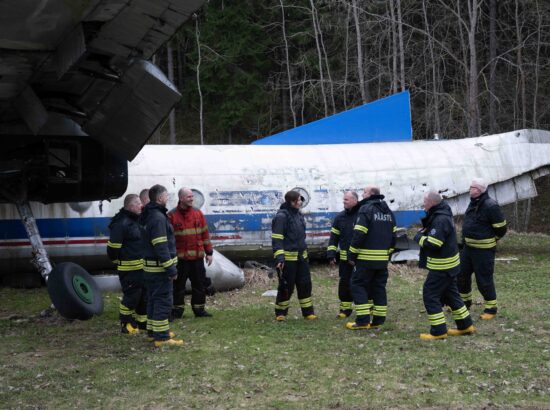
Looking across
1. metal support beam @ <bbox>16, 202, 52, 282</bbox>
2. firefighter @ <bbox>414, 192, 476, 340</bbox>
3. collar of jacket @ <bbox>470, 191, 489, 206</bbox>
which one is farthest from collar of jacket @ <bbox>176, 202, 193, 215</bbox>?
collar of jacket @ <bbox>470, 191, 489, 206</bbox>

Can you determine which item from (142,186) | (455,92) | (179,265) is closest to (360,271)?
(179,265)

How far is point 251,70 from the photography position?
3484 cm

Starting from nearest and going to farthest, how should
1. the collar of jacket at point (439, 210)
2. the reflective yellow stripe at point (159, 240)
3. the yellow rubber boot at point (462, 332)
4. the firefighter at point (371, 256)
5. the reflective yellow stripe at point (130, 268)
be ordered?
the reflective yellow stripe at point (159, 240) → the collar of jacket at point (439, 210) → the yellow rubber boot at point (462, 332) → the firefighter at point (371, 256) → the reflective yellow stripe at point (130, 268)

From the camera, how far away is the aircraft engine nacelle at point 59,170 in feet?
Result: 32.1

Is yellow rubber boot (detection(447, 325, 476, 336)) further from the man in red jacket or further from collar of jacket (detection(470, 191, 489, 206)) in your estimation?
the man in red jacket

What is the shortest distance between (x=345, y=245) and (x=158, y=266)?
3.09m

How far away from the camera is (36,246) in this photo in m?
10.1

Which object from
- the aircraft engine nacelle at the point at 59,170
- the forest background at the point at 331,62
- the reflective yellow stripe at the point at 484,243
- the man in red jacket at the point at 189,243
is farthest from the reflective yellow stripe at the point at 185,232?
the forest background at the point at 331,62

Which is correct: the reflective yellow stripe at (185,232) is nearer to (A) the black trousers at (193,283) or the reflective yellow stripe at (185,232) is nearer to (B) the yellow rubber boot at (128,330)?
(A) the black trousers at (193,283)

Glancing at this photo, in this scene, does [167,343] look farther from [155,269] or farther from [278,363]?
[278,363]

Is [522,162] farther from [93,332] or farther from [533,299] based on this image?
[93,332]

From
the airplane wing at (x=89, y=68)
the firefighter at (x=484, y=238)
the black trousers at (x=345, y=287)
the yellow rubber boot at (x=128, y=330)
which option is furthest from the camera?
the black trousers at (x=345, y=287)

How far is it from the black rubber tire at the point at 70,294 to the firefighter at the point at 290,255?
2607mm

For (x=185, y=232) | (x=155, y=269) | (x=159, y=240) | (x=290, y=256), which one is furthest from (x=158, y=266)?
(x=290, y=256)
